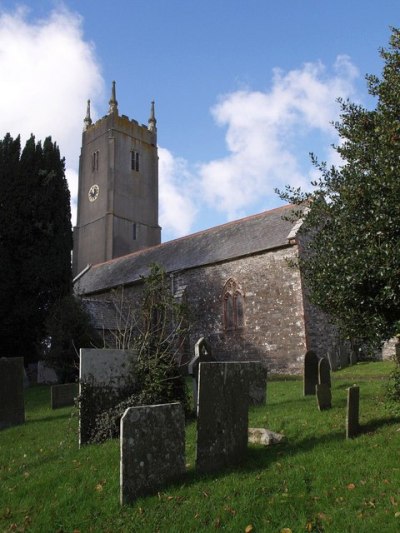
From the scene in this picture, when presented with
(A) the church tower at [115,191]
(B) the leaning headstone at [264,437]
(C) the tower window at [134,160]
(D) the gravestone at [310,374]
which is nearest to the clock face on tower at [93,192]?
(A) the church tower at [115,191]

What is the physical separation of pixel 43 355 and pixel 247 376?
14.2 metres

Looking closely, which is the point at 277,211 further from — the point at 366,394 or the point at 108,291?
the point at 366,394

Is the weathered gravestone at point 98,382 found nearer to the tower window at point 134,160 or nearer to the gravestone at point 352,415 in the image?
the gravestone at point 352,415

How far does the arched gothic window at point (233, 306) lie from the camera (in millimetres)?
20953

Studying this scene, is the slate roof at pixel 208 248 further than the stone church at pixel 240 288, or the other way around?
the slate roof at pixel 208 248

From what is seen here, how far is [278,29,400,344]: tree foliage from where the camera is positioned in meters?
7.58

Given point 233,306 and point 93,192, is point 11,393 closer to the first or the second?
point 233,306

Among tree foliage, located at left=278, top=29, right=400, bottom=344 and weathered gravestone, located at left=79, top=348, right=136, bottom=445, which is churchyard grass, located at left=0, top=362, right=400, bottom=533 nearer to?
weathered gravestone, located at left=79, top=348, right=136, bottom=445

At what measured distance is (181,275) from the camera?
23.5 m

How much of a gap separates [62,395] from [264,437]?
7591 millimetres

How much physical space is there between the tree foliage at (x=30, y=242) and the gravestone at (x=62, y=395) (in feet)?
27.3

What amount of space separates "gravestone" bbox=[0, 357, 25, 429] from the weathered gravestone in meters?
3.57

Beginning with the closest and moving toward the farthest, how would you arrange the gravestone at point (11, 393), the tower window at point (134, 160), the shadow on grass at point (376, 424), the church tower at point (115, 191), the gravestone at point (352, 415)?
the gravestone at point (352, 415), the shadow on grass at point (376, 424), the gravestone at point (11, 393), the church tower at point (115, 191), the tower window at point (134, 160)

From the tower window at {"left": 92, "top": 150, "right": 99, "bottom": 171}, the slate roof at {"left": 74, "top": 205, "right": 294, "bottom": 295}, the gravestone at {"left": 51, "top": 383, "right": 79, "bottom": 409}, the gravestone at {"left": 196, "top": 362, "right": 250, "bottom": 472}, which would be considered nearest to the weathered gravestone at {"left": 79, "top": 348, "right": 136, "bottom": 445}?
the gravestone at {"left": 196, "top": 362, "right": 250, "bottom": 472}
